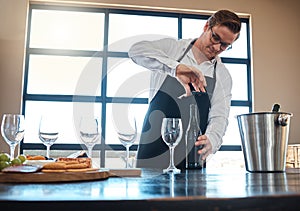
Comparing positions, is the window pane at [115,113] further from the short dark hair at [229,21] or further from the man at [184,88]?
the short dark hair at [229,21]

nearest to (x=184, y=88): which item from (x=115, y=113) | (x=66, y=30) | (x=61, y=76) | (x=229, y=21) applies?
(x=229, y=21)

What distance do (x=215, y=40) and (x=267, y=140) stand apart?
75 cm

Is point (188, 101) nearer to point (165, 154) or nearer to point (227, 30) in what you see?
point (165, 154)

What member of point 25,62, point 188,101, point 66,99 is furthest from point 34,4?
point 188,101

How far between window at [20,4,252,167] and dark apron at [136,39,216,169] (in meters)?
1.82

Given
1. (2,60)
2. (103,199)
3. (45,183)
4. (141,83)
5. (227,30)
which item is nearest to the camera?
(103,199)

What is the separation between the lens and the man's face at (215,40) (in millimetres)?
1613

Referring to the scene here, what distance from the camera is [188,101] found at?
1.80m

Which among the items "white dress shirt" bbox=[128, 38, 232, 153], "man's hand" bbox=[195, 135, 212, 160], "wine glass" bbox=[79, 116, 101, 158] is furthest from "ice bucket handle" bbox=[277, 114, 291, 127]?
"wine glass" bbox=[79, 116, 101, 158]

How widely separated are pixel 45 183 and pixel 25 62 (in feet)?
11.5

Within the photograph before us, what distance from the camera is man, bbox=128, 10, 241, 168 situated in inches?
63.0

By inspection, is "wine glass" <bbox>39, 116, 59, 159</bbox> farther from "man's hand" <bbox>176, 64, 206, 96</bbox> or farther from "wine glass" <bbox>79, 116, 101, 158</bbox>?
"man's hand" <bbox>176, 64, 206, 96</bbox>

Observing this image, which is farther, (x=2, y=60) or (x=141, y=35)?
(x=141, y=35)

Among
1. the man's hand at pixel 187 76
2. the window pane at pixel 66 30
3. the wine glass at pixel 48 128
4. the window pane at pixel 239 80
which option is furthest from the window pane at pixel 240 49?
the wine glass at pixel 48 128
